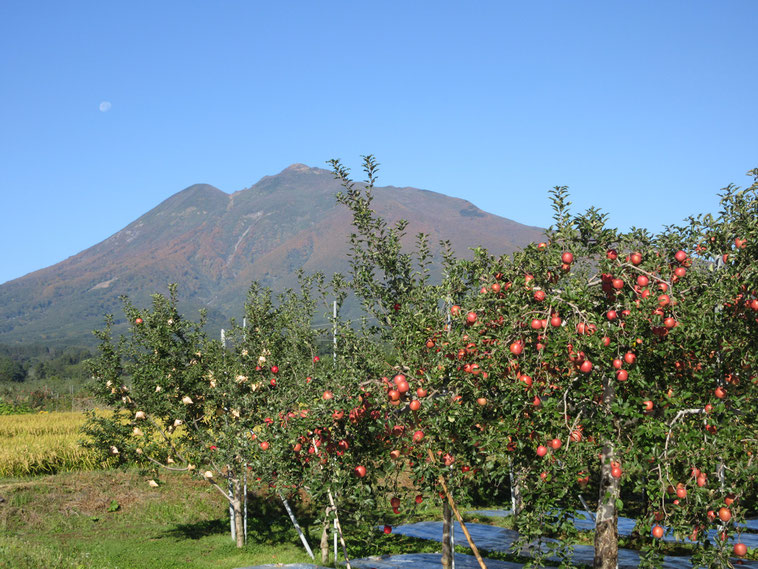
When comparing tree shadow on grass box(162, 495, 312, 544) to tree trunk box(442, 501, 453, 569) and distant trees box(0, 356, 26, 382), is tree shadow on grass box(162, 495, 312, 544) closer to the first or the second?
tree trunk box(442, 501, 453, 569)

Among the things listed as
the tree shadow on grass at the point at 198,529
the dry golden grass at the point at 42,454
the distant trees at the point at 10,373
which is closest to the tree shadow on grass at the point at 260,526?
the tree shadow on grass at the point at 198,529

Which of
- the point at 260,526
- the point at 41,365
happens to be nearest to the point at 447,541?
the point at 260,526

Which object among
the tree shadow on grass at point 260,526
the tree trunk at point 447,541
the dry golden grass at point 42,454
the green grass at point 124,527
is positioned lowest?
the tree shadow on grass at point 260,526

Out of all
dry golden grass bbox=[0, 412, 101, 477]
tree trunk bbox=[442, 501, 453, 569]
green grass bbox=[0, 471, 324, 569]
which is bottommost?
green grass bbox=[0, 471, 324, 569]

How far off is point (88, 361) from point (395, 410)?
786 centimetres

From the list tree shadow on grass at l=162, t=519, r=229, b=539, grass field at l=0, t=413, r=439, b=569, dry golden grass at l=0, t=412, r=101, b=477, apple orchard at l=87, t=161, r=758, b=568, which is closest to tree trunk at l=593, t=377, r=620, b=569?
apple orchard at l=87, t=161, r=758, b=568

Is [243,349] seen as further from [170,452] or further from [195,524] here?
[195,524]

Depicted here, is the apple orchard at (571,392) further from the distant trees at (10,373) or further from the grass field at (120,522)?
the distant trees at (10,373)

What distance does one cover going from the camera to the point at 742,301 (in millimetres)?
5363

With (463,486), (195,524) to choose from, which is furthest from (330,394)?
(195,524)

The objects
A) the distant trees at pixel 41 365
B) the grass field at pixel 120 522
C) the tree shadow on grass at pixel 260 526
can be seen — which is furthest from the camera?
the distant trees at pixel 41 365

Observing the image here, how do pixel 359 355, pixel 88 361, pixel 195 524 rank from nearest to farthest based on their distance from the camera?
pixel 359 355 → pixel 88 361 → pixel 195 524

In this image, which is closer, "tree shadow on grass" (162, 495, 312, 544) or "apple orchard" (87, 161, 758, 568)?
"apple orchard" (87, 161, 758, 568)

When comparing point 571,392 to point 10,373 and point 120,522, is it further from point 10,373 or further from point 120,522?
point 10,373
